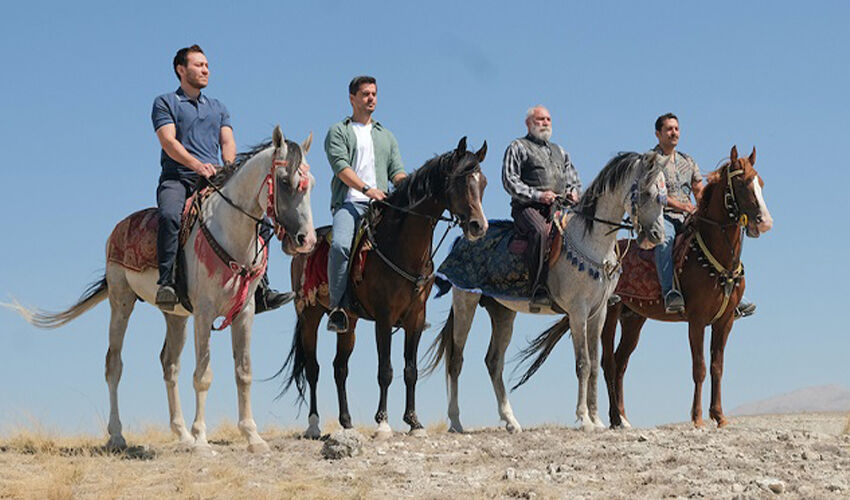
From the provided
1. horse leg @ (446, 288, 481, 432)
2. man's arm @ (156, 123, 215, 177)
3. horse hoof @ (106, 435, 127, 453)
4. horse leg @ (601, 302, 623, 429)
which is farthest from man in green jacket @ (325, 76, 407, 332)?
horse leg @ (601, 302, 623, 429)

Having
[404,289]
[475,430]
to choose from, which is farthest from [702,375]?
[404,289]

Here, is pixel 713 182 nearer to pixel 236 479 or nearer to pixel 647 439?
pixel 647 439

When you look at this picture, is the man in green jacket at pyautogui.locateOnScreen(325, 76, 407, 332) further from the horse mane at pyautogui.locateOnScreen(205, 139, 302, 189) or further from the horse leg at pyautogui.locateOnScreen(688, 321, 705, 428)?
the horse leg at pyautogui.locateOnScreen(688, 321, 705, 428)

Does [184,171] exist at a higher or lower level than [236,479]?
higher

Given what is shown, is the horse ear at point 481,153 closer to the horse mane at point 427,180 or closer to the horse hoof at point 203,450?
the horse mane at point 427,180

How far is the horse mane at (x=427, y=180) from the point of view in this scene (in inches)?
483

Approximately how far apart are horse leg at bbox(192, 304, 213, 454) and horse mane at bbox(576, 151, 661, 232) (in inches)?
172

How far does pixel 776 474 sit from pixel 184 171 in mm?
6398

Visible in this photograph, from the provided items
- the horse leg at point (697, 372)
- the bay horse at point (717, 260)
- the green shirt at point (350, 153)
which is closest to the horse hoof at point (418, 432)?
the green shirt at point (350, 153)

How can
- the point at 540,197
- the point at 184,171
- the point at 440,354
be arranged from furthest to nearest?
the point at 440,354, the point at 540,197, the point at 184,171

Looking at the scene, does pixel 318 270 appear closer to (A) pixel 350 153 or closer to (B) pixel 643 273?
(A) pixel 350 153

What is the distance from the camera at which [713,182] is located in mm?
14125

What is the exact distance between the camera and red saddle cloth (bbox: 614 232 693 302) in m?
14.3

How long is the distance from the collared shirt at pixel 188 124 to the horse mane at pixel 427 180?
1925mm
